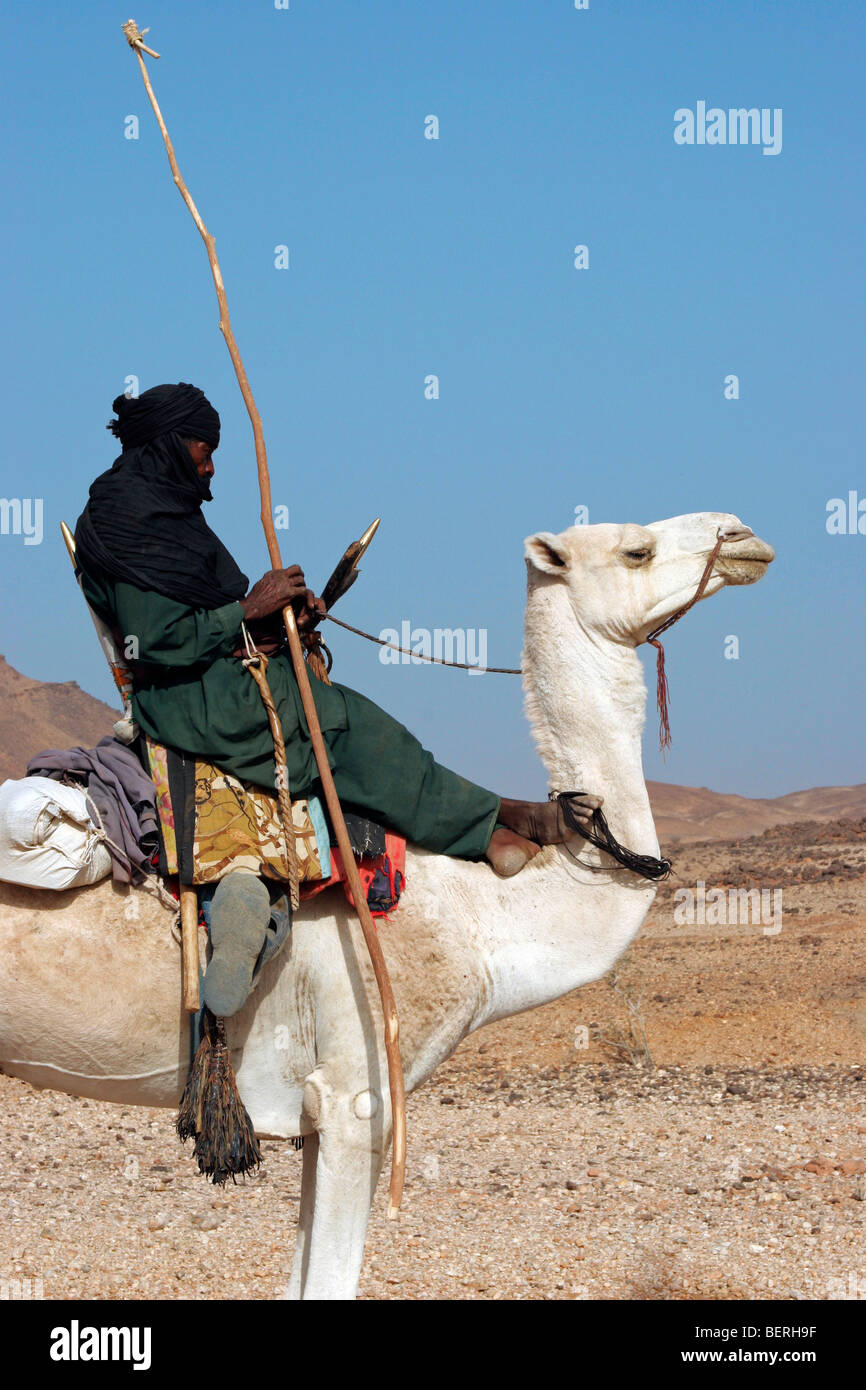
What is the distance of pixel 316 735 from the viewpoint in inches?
181

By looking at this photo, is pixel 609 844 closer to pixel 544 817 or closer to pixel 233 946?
pixel 544 817

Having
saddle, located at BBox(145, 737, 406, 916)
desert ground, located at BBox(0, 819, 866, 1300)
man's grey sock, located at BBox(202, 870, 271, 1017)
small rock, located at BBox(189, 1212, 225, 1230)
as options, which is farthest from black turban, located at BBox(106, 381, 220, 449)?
small rock, located at BBox(189, 1212, 225, 1230)

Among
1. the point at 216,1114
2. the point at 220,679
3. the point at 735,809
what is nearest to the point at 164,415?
the point at 220,679

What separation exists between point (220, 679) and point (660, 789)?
75.2 meters

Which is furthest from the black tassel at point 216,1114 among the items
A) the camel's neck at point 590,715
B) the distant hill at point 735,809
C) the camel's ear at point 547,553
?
the distant hill at point 735,809

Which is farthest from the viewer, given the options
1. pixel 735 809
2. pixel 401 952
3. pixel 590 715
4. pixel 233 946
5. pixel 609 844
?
pixel 735 809

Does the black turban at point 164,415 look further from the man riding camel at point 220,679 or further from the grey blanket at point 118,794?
the grey blanket at point 118,794

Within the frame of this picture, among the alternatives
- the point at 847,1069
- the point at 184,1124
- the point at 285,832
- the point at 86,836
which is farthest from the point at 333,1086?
the point at 847,1069

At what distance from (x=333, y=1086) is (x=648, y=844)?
1.39m

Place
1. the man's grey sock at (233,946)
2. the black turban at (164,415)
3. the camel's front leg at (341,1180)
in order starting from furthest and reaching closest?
the black turban at (164,415) < the camel's front leg at (341,1180) < the man's grey sock at (233,946)

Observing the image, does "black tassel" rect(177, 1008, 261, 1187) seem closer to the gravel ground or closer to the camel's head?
the camel's head

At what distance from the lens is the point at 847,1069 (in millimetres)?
11734

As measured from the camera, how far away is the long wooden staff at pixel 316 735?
14.7 ft
